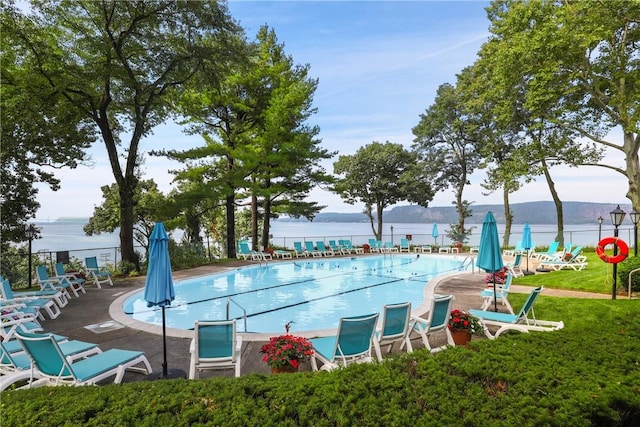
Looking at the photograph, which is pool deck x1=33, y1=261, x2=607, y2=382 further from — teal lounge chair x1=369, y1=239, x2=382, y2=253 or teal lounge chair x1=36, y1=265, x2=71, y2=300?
teal lounge chair x1=369, y1=239, x2=382, y2=253

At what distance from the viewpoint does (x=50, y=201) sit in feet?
51.9

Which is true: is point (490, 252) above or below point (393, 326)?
above

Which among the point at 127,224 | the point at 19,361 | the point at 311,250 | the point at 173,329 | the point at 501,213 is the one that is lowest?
the point at 173,329

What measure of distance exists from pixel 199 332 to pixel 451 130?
92.6ft

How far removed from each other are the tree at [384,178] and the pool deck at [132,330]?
19.5m

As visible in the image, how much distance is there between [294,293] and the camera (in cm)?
1175

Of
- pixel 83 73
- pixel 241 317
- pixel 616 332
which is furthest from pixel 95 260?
pixel 616 332

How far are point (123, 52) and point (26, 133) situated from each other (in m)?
5.21

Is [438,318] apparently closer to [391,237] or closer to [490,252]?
[490,252]

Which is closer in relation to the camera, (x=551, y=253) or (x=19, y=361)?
(x=19, y=361)

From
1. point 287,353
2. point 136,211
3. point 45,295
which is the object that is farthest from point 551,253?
point 136,211

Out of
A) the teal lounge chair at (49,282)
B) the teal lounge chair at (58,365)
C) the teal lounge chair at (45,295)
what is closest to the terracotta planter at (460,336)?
the teal lounge chair at (58,365)

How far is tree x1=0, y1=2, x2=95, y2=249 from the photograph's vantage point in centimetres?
1303

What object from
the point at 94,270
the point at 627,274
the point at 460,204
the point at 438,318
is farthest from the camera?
the point at 460,204
